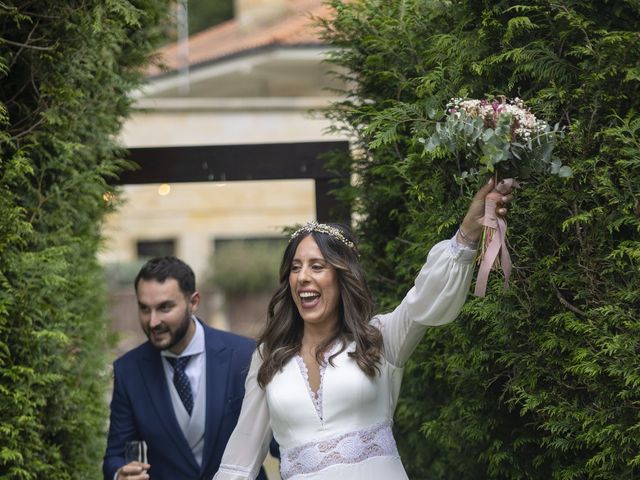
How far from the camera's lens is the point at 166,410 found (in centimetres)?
569

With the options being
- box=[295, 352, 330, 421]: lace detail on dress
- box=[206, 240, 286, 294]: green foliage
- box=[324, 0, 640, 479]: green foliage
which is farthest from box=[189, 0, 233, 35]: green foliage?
box=[295, 352, 330, 421]: lace detail on dress

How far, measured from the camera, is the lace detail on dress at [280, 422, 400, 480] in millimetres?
4465

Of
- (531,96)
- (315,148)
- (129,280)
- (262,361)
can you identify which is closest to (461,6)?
(531,96)

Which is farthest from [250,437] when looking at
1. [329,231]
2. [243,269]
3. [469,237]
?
[243,269]

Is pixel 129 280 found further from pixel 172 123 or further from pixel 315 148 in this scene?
pixel 315 148

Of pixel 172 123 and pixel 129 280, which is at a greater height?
pixel 172 123

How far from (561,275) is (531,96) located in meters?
0.80

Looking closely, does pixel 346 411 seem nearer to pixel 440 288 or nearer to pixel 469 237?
pixel 440 288

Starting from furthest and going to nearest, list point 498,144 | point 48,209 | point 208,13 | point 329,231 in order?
point 208,13, point 48,209, point 329,231, point 498,144

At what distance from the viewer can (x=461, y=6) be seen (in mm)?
5234

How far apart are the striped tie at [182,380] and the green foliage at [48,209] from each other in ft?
1.94

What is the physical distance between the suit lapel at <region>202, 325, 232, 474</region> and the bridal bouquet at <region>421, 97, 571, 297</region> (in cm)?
202

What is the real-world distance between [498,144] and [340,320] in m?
1.16

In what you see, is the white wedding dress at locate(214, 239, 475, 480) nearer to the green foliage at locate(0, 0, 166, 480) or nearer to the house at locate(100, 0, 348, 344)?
the green foliage at locate(0, 0, 166, 480)
